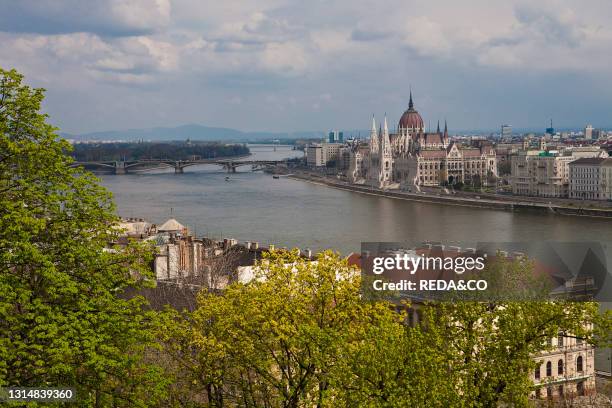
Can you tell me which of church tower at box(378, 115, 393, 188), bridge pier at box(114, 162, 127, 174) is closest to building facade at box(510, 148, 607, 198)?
church tower at box(378, 115, 393, 188)

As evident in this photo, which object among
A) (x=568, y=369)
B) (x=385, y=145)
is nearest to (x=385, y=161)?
(x=385, y=145)

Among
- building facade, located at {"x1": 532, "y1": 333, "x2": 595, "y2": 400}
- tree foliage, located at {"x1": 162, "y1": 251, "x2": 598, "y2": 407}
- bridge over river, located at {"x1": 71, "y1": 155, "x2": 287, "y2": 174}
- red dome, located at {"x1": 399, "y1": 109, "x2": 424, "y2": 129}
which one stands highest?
red dome, located at {"x1": 399, "y1": 109, "x2": 424, "y2": 129}

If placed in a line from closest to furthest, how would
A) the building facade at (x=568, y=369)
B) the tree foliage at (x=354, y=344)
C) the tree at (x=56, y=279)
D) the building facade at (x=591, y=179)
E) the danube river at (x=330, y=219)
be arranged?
the tree at (x=56, y=279) → the tree foliage at (x=354, y=344) → the building facade at (x=568, y=369) → the danube river at (x=330, y=219) → the building facade at (x=591, y=179)

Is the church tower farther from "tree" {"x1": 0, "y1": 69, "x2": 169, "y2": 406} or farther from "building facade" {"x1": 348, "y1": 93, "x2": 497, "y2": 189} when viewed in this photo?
"tree" {"x1": 0, "y1": 69, "x2": 169, "y2": 406}

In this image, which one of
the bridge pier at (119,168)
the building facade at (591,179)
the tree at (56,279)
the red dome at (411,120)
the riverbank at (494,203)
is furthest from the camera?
the red dome at (411,120)

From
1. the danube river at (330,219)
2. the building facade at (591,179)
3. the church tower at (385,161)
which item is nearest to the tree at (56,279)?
the danube river at (330,219)

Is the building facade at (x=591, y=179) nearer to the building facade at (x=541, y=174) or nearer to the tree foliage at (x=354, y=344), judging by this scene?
the building facade at (x=541, y=174)

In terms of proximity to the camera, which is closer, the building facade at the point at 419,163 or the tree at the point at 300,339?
the tree at the point at 300,339
